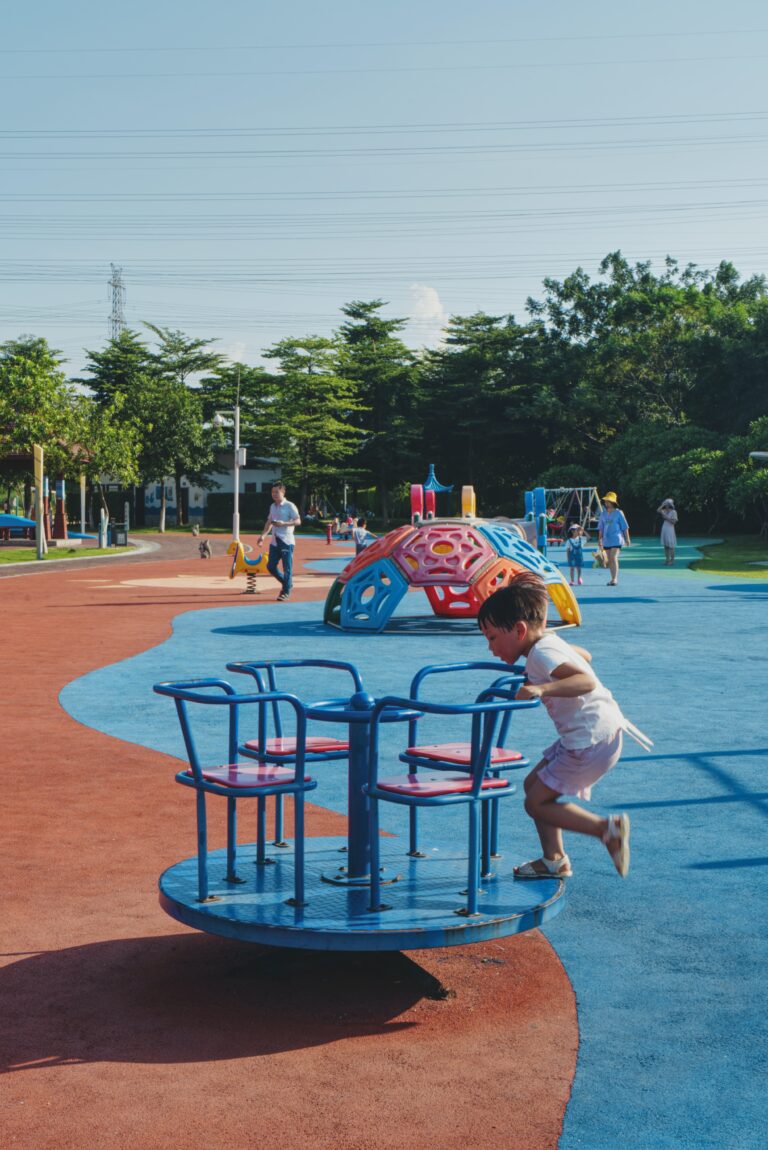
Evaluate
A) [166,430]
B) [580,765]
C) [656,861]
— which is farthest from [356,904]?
[166,430]

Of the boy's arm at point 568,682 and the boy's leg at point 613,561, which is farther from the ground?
the boy's arm at point 568,682

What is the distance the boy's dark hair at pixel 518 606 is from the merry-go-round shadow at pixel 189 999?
143 centimetres

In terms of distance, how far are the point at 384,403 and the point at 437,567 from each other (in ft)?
196

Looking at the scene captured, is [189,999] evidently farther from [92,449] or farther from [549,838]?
[92,449]

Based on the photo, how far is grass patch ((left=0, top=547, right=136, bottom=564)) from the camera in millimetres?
38719

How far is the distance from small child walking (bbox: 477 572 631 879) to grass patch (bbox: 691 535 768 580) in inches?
1014

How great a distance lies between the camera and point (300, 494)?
75062mm

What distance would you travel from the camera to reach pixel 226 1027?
438 centimetres

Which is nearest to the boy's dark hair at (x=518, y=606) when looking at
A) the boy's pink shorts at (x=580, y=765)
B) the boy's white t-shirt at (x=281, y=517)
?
the boy's pink shorts at (x=580, y=765)

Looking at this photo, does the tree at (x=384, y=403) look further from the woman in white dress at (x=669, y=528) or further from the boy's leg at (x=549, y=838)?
the boy's leg at (x=549, y=838)

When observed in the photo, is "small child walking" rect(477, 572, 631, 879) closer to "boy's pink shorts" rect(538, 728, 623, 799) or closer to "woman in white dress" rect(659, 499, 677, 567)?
"boy's pink shorts" rect(538, 728, 623, 799)

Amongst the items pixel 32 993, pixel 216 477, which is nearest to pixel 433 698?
pixel 32 993

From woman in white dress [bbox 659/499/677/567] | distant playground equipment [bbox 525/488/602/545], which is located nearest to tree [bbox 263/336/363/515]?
distant playground equipment [bbox 525/488/602/545]

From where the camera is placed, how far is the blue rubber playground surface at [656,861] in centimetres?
385
